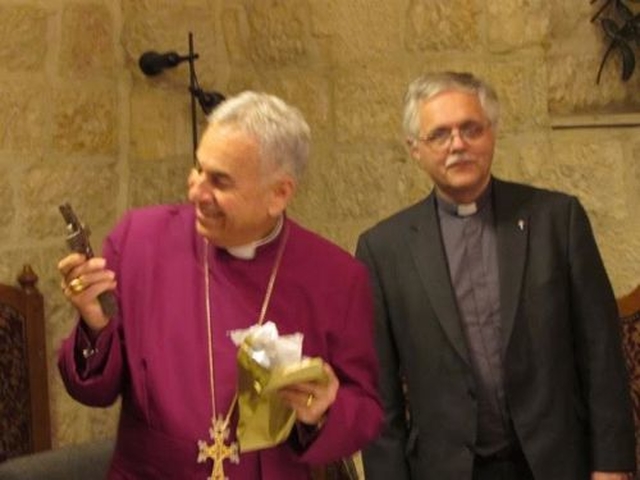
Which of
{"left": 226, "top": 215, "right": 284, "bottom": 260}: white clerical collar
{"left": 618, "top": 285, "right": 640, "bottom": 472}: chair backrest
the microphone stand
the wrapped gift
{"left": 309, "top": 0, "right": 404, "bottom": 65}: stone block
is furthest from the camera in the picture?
the microphone stand

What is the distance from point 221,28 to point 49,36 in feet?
2.36

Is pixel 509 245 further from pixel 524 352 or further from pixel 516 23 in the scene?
pixel 516 23

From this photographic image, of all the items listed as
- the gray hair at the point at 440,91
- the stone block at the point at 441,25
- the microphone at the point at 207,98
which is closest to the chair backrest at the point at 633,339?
the gray hair at the point at 440,91

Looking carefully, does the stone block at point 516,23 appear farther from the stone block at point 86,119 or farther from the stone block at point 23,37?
the stone block at point 23,37

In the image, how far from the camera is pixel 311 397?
5.67 ft

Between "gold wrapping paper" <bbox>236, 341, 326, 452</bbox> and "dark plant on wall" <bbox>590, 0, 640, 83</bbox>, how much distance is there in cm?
183

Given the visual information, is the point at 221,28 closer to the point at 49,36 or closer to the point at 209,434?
the point at 49,36

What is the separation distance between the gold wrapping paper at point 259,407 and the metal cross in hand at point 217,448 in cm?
3

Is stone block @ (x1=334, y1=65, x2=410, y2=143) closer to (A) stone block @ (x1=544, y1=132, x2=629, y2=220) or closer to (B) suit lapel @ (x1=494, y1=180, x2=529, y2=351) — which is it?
(A) stone block @ (x1=544, y1=132, x2=629, y2=220)

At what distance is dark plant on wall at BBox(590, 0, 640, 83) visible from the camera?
10.4 ft

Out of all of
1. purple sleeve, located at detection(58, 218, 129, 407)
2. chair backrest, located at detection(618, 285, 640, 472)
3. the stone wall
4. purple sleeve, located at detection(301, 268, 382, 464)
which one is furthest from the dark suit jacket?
the stone wall

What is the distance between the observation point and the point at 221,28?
396cm

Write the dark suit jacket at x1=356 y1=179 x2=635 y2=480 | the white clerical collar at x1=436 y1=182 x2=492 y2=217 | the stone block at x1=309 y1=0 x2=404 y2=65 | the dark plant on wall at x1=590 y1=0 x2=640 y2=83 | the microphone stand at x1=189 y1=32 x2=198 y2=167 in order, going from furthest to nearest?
1. the microphone stand at x1=189 y1=32 x2=198 y2=167
2. the stone block at x1=309 y1=0 x2=404 y2=65
3. the dark plant on wall at x1=590 y1=0 x2=640 y2=83
4. the white clerical collar at x1=436 y1=182 x2=492 y2=217
5. the dark suit jacket at x1=356 y1=179 x2=635 y2=480

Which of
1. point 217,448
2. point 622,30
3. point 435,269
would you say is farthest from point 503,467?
point 622,30
